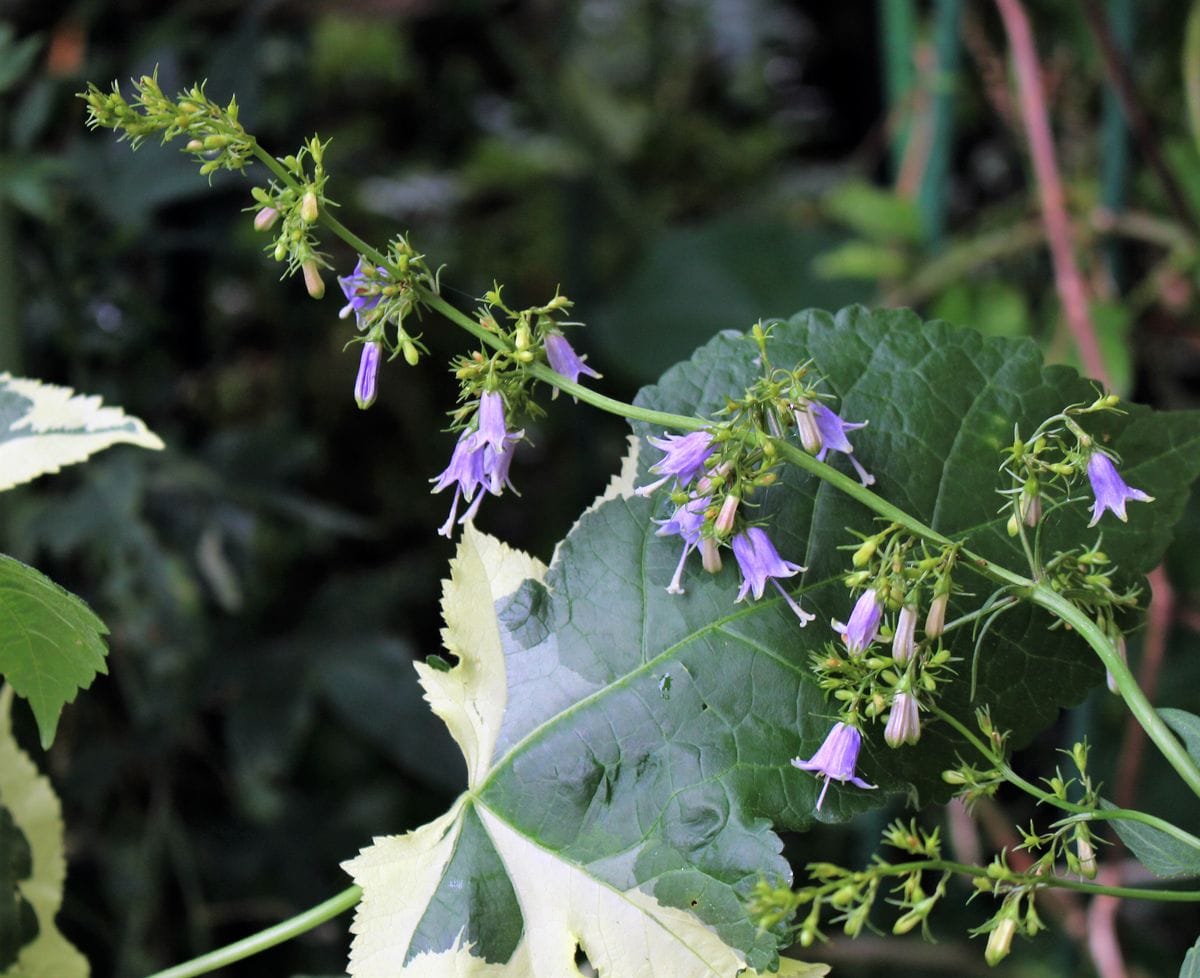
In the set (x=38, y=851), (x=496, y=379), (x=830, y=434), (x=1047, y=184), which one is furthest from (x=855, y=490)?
(x=1047, y=184)

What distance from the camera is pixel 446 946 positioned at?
0.45 m

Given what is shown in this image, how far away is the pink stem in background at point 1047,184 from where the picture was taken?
0.98 meters

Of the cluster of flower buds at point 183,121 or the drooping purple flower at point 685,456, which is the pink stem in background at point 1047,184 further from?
Result: the cluster of flower buds at point 183,121

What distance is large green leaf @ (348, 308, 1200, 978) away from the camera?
439mm

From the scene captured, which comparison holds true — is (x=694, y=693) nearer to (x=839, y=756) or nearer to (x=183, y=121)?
(x=839, y=756)

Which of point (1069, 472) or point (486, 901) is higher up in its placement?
point (1069, 472)

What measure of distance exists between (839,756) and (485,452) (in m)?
0.17

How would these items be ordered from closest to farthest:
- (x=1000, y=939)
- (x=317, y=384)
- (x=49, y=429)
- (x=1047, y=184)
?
(x=1000, y=939) → (x=49, y=429) → (x=1047, y=184) → (x=317, y=384)

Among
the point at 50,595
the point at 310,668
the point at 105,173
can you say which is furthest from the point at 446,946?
the point at 105,173


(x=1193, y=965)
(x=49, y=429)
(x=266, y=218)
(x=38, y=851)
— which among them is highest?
(x=266, y=218)

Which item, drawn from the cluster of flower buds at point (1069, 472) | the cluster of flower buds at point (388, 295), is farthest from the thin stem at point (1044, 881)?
the cluster of flower buds at point (388, 295)

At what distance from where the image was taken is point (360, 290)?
17.3 inches

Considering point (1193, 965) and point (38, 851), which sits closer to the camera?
point (1193, 965)

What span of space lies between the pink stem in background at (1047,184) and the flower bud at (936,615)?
2.08 ft
